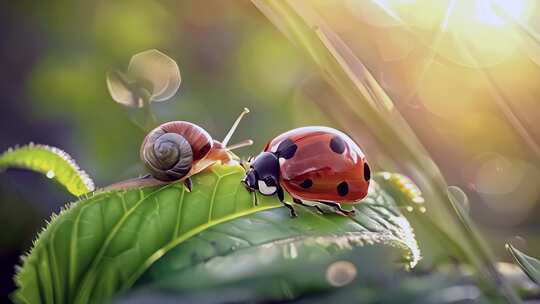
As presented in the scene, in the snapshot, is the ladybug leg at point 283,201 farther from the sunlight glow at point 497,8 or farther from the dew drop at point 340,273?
the sunlight glow at point 497,8

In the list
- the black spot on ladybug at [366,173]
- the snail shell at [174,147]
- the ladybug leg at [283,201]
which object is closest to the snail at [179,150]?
the snail shell at [174,147]

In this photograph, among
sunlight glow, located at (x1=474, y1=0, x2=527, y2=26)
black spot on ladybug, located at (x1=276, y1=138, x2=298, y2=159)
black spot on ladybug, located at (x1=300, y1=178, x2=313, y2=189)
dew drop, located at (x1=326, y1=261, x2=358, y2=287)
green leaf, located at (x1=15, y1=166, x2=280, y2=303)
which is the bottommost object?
green leaf, located at (x1=15, y1=166, x2=280, y2=303)

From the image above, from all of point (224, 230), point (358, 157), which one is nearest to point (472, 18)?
point (358, 157)

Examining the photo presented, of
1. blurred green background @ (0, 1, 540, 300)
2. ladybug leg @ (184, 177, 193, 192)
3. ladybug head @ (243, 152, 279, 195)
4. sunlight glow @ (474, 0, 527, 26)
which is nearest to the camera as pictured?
ladybug leg @ (184, 177, 193, 192)

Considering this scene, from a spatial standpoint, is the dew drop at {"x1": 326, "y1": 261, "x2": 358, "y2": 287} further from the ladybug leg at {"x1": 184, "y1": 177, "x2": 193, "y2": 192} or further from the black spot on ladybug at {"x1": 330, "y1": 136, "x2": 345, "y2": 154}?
the ladybug leg at {"x1": 184, "y1": 177, "x2": 193, "y2": 192}

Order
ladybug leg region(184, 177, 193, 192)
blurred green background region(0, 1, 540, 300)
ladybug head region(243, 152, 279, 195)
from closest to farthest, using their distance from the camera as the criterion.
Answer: ladybug leg region(184, 177, 193, 192) → ladybug head region(243, 152, 279, 195) → blurred green background region(0, 1, 540, 300)

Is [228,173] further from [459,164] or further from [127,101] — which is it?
[459,164]

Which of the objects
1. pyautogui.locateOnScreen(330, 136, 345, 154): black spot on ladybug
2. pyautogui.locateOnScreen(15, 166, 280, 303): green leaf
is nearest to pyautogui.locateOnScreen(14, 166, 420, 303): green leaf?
pyautogui.locateOnScreen(15, 166, 280, 303): green leaf
